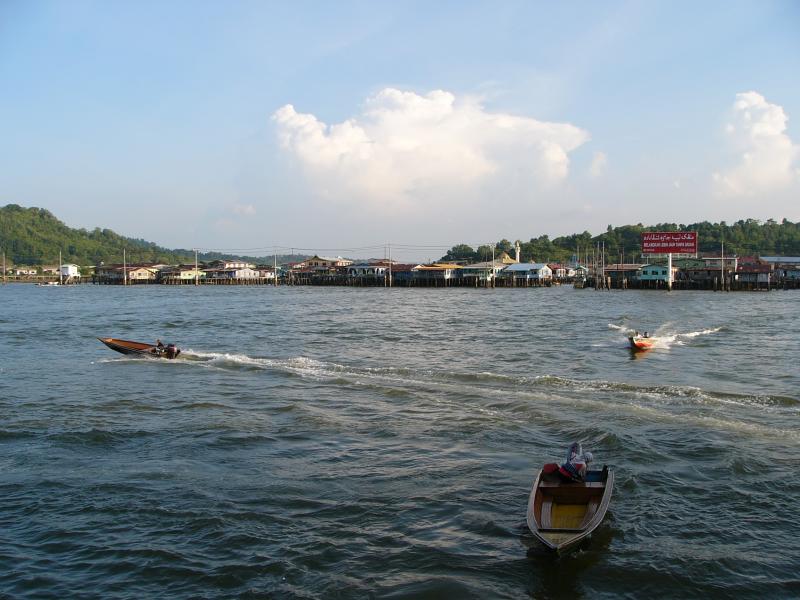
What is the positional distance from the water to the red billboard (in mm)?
55861

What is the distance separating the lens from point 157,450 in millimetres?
11922

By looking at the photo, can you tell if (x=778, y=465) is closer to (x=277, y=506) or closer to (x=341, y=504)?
(x=341, y=504)

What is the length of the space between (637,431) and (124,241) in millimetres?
209413

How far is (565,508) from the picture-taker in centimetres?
845

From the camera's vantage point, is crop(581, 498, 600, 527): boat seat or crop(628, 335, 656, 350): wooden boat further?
crop(628, 335, 656, 350): wooden boat

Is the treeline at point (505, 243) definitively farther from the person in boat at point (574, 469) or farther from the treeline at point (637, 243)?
the person in boat at point (574, 469)

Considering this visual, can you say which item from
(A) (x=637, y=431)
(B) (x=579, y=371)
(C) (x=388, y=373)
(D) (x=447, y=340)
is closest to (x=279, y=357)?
(C) (x=388, y=373)

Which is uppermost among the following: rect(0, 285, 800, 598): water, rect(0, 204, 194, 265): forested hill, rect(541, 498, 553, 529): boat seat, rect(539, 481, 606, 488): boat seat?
rect(0, 204, 194, 265): forested hill

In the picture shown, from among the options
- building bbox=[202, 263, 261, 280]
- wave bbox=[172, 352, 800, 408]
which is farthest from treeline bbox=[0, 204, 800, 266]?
wave bbox=[172, 352, 800, 408]

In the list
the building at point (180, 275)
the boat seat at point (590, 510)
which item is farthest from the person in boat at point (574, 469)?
the building at point (180, 275)

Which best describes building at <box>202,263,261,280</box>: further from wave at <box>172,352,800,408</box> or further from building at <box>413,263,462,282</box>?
wave at <box>172,352,800,408</box>

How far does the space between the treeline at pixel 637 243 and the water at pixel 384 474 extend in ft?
384

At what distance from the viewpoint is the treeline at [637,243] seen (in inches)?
4875

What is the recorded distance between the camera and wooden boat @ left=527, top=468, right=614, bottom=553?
24.8ft
